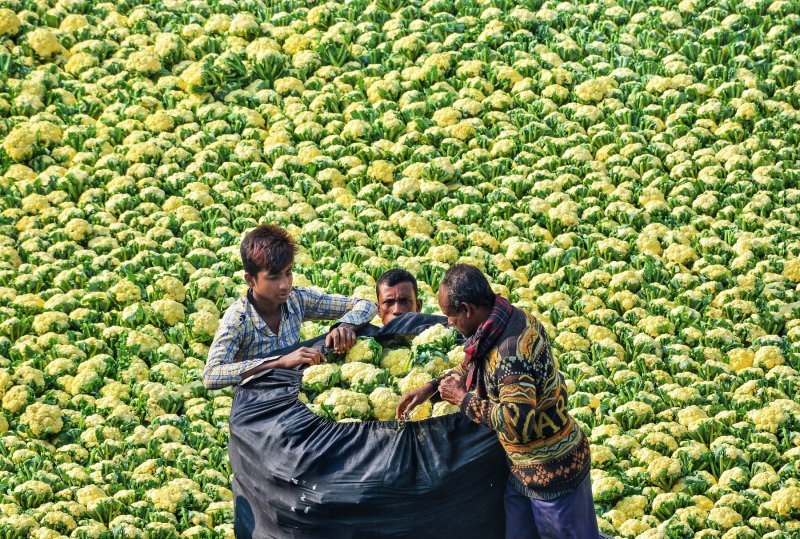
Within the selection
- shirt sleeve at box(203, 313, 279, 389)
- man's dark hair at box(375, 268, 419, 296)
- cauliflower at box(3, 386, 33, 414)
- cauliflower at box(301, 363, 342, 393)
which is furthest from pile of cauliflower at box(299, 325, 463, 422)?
cauliflower at box(3, 386, 33, 414)

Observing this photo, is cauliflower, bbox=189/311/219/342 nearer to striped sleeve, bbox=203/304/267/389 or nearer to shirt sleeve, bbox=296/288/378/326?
shirt sleeve, bbox=296/288/378/326

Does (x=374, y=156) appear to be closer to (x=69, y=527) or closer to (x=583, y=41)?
(x=583, y=41)

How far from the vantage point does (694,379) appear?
6812mm

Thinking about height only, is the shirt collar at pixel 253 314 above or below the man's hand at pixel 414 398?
above

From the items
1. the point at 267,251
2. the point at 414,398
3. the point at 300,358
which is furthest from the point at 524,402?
the point at 267,251

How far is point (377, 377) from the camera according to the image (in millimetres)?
5340

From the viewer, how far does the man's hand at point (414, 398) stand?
4977 millimetres

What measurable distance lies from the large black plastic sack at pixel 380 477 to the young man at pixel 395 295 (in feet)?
3.78

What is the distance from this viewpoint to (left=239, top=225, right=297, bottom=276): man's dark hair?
5.29m

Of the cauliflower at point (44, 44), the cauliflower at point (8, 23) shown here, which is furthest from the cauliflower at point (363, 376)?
the cauliflower at point (8, 23)

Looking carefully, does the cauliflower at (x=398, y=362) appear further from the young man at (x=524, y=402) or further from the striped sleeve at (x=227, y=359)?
the young man at (x=524, y=402)

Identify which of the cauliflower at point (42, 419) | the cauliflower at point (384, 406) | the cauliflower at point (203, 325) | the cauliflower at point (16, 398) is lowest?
the cauliflower at point (42, 419)

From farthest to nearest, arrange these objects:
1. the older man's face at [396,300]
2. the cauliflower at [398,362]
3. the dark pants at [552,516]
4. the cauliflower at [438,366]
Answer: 1. the older man's face at [396,300]
2. the cauliflower at [398,362]
3. the cauliflower at [438,366]
4. the dark pants at [552,516]

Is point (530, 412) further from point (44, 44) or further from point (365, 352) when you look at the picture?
point (44, 44)
